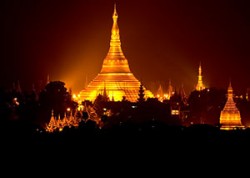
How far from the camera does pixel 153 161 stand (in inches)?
2675

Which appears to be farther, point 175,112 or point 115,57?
point 115,57

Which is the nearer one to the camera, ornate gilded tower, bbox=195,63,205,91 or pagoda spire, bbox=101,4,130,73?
pagoda spire, bbox=101,4,130,73

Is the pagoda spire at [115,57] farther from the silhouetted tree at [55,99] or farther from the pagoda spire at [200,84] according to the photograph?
the silhouetted tree at [55,99]

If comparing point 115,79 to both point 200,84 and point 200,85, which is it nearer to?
point 200,85

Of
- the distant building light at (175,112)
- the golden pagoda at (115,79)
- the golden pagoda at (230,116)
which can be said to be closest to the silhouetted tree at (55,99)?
the distant building light at (175,112)

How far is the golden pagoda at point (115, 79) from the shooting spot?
114938mm

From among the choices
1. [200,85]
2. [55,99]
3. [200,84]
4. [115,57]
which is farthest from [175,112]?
[200,84]

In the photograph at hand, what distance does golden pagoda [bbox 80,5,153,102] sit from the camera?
114938 millimetres

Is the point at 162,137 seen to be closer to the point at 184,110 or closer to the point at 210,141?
the point at 210,141

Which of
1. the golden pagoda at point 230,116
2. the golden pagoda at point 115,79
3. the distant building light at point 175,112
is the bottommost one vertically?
the golden pagoda at point 230,116

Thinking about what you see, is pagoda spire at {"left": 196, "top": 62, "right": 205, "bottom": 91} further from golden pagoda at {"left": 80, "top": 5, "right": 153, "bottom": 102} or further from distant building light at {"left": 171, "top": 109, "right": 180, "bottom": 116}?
distant building light at {"left": 171, "top": 109, "right": 180, "bottom": 116}

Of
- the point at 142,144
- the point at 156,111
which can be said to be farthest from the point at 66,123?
the point at 142,144

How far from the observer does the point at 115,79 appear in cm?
11625

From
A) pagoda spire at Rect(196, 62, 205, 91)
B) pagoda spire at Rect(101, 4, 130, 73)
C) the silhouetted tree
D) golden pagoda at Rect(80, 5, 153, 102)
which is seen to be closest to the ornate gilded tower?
pagoda spire at Rect(196, 62, 205, 91)
